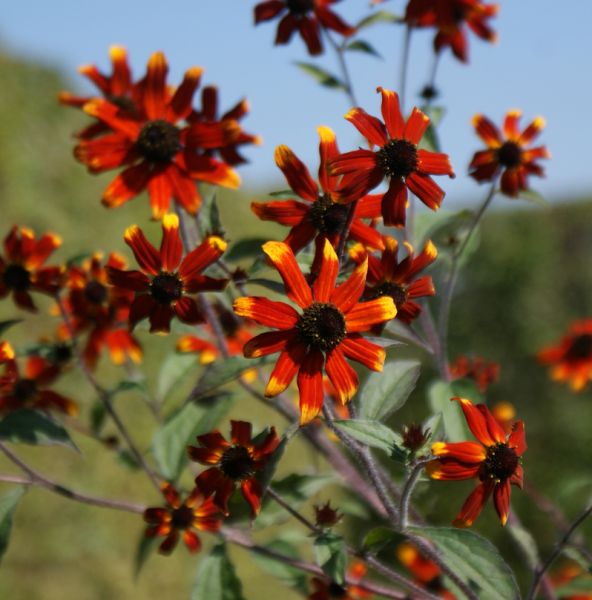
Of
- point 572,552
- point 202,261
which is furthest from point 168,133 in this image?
point 572,552

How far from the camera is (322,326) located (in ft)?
2.90

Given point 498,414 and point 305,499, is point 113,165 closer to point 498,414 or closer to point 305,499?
point 305,499

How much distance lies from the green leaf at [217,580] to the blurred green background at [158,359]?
0.37 m

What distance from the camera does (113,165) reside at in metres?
1.23

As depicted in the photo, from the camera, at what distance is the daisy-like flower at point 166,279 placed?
1.00 metres

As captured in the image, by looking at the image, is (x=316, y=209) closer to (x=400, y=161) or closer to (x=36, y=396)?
(x=400, y=161)

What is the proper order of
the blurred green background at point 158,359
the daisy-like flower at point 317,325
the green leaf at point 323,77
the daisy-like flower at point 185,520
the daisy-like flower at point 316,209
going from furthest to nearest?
the blurred green background at point 158,359
the green leaf at point 323,77
the daisy-like flower at point 185,520
the daisy-like flower at point 316,209
the daisy-like flower at point 317,325

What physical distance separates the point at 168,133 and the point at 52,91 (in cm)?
468

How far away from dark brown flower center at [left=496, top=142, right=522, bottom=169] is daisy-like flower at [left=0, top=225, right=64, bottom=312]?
2.68ft

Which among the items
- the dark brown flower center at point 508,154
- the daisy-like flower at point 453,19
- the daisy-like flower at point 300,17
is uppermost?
the daisy-like flower at point 453,19

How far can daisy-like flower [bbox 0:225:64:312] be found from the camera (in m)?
1.34

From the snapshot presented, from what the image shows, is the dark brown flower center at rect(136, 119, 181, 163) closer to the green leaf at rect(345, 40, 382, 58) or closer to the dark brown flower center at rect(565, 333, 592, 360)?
the green leaf at rect(345, 40, 382, 58)

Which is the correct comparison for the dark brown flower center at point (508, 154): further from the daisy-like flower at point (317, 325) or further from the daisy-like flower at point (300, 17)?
the daisy-like flower at point (317, 325)

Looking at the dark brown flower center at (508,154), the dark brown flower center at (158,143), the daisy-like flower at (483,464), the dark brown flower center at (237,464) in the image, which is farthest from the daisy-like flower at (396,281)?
the dark brown flower center at (508,154)
